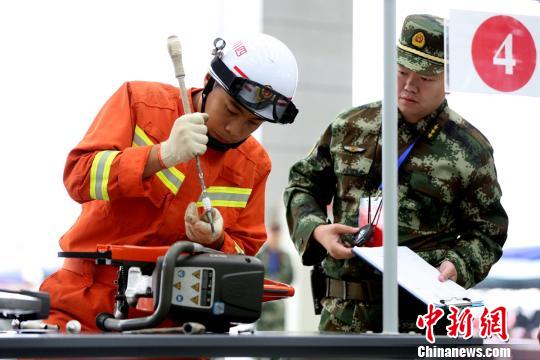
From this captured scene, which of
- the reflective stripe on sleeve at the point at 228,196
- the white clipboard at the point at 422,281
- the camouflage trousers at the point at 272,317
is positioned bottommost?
the camouflage trousers at the point at 272,317

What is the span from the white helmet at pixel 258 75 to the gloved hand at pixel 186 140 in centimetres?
18

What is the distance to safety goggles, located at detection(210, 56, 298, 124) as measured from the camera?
2086 millimetres

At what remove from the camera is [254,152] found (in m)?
2.39

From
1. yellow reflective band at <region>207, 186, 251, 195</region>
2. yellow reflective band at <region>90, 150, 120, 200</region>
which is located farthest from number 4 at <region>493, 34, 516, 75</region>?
yellow reflective band at <region>90, 150, 120, 200</region>

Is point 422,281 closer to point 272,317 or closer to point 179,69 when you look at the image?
point 179,69

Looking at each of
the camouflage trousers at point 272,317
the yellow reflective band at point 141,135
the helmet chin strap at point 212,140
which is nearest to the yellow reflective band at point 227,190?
the helmet chin strap at point 212,140

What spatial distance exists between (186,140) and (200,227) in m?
0.22

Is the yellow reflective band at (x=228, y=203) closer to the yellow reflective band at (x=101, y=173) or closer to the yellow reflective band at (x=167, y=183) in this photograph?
the yellow reflective band at (x=167, y=183)

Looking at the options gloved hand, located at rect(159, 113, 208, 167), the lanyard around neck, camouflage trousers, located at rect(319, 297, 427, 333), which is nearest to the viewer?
gloved hand, located at rect(159, 113, 208, 167)

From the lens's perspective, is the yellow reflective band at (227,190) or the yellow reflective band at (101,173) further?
the yellow reflective band at (227,190)

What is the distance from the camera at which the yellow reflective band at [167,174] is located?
216cm

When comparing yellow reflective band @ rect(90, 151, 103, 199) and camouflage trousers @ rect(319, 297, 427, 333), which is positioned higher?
yellow reflective band @ rect(90, 151, 103, 199)

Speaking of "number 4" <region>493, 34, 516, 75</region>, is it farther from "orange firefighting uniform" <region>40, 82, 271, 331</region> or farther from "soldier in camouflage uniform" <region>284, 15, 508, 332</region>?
"orange firefighting uniform" <region>40, 82, 271, 331</region>

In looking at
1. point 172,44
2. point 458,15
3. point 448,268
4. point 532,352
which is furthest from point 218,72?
point 532,352
